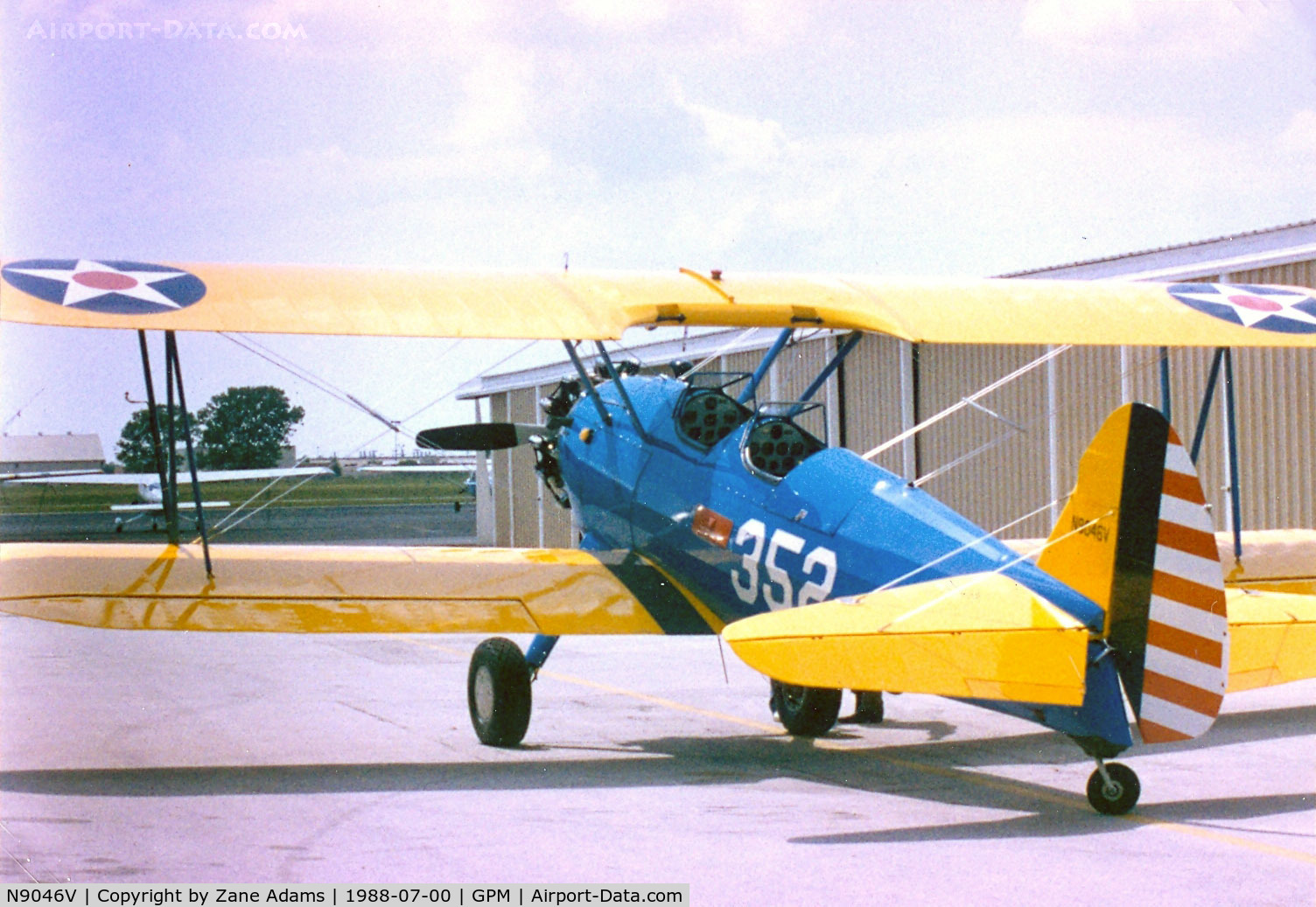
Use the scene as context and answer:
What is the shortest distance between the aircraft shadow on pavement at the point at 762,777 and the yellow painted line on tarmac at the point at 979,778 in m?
0.02

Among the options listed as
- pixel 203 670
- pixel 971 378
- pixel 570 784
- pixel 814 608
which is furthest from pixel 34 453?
pixel 814 608

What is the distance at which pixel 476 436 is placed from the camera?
31.7 ft

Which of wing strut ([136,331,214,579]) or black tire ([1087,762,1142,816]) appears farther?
wing strut ([136,331,214,579])

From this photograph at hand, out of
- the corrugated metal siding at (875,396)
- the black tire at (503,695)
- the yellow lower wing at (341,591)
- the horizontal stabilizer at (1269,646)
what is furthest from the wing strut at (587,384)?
the corrugated metal siding at (875,396)

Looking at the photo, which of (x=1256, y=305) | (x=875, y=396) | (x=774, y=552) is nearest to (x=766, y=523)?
(x=774, y=552)

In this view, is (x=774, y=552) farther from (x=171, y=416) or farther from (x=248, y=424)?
(x=248, y=424)

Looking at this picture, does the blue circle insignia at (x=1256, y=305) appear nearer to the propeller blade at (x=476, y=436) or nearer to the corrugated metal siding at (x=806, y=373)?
the propeller blade at (x=476, y=436)

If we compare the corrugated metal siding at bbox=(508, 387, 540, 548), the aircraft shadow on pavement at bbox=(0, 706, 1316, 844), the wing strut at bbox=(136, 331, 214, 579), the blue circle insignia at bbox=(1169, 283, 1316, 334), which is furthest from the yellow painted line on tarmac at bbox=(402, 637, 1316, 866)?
the corrugated metal siding at bbox=(508, 387, 540, 548)

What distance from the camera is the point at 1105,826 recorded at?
565 centimetres

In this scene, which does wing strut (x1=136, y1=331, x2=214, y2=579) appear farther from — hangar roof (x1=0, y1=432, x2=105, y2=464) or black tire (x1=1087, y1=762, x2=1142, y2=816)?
hangar roof (x1=0, y1=432, x2=105, y2=464)

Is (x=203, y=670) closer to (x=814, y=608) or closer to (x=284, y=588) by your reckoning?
(x=284, y=588)

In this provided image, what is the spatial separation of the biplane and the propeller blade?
38 cm

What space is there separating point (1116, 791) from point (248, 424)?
14443 millimetres

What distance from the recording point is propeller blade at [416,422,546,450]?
374 inches
